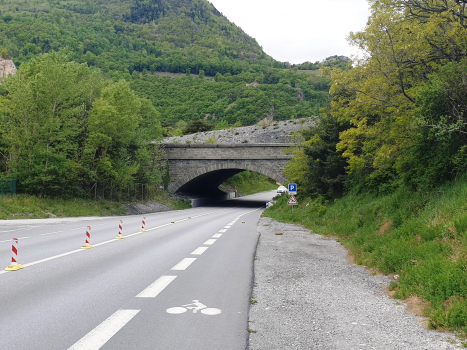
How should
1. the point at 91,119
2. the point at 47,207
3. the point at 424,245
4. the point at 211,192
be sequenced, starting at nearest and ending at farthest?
the point at 424,245
the point at 47,207
the point at 91,119
the point at 211,192

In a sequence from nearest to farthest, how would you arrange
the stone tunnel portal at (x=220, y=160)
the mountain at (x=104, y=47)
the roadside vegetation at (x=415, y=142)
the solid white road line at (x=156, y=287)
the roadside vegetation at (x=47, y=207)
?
the solid white road line at (x=156, y=287)
the roadside vegetation at (x=415, y=142)
the roadside vegetation at (x=47, y=207)
the stone tunnel portal at (x=220, y=160)
the mountain at (x=104, y=47)

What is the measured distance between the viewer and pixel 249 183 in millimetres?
96812

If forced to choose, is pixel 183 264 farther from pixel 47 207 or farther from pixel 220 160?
pixel 220 160

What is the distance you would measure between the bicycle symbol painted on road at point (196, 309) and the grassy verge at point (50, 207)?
20.5 meters

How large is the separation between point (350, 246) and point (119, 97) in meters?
27.6

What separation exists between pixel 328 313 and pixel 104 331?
108 inches

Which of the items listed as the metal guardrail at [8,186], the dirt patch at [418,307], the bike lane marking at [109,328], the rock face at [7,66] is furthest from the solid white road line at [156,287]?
the rock face at [7,66]

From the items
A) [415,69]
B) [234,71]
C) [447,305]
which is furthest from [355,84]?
[234,71]

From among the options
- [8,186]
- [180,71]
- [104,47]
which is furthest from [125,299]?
[104,47]

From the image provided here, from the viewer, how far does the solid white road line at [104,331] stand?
416 cm

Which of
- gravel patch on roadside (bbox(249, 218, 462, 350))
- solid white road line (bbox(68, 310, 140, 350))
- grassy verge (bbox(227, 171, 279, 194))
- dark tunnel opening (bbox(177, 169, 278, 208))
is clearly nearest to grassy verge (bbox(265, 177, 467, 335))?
gravel patch on roadside (bbox(249, 218, 462, 350))

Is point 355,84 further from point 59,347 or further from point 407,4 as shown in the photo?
point 59,347

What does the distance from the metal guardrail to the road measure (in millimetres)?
17232

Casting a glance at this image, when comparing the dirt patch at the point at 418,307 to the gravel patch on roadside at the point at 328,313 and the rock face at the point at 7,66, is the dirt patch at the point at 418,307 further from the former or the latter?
the rock face at the point at 7,66
